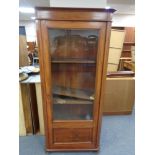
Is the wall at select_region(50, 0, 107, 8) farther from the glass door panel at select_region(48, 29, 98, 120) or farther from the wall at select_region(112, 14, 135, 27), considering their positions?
the wall at select_region(112, 14, 135, 27)

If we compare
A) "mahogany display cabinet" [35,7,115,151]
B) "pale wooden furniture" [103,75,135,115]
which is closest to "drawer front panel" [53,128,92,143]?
"mahogany display cabinet" [35,7,115,151]

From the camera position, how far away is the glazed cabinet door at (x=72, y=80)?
5.56ft

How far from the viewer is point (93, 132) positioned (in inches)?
79.8

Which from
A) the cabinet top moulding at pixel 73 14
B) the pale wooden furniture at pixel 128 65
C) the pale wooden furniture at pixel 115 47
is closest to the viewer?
the cabinet top moulding at pixel 73 14

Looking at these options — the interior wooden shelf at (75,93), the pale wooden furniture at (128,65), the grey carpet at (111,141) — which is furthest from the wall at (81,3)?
the pale wooden furniture at (128,65)

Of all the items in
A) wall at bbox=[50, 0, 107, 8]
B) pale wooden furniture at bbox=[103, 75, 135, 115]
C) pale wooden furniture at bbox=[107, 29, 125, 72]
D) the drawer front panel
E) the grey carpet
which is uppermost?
wall at bbox=[50, 0, 107, 8]

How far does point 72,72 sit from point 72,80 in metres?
0.10

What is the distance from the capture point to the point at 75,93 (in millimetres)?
2107

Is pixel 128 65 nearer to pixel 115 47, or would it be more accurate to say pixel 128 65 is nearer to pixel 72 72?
pixel 115 47

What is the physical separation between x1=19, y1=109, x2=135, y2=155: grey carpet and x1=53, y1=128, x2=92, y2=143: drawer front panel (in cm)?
17

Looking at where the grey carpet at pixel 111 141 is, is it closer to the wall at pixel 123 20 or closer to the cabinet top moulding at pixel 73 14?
the cabinet top moulding at pixel 73 14

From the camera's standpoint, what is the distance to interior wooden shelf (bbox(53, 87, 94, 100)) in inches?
79.3

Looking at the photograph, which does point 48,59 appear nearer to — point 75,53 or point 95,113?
point 75,53
